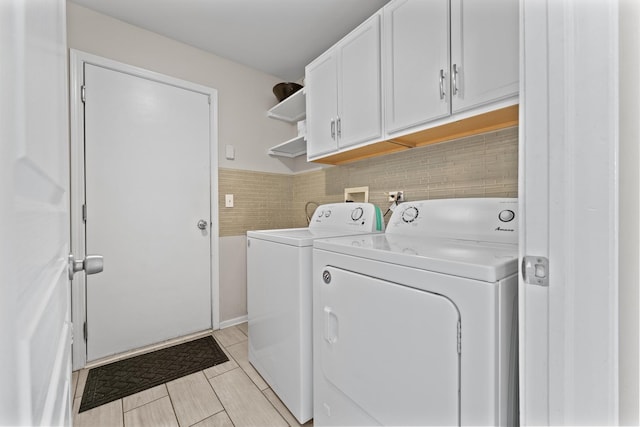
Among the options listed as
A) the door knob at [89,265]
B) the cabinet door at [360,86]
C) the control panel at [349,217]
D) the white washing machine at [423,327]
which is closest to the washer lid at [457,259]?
the white washing machine at [423,327]

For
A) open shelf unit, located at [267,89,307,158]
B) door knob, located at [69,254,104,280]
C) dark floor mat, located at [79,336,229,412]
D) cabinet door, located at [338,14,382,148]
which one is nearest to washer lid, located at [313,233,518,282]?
door knob, located at [69,254,104,280]

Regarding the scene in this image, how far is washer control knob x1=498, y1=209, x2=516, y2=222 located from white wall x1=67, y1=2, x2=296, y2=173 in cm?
220

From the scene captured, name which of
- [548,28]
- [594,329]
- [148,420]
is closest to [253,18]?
[548,28]

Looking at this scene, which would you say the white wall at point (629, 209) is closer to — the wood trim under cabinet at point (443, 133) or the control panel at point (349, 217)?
the wood trim under cabinet at point (443, 133)

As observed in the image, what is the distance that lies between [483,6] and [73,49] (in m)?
2.53

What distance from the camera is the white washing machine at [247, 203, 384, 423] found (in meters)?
1.35

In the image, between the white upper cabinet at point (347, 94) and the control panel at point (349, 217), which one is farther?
the control panel at point (349, 217)

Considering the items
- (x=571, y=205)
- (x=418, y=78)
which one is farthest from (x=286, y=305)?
(x=418, y=78)

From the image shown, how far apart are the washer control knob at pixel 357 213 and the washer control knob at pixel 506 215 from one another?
817 millimetres

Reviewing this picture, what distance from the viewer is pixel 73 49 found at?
1869 mm

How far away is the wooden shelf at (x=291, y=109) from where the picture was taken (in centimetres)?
253

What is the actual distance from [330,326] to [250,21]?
2205mm

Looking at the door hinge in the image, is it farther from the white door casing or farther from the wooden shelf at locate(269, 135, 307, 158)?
the wooden shelf at locate(269, 135, 307, 158)

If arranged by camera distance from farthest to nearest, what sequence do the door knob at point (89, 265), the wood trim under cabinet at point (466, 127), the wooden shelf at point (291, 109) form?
the wooden shelf at point (291, 109) < the wood trim under cabinet at point (466, 127) < the door knob at point (89, 265)
